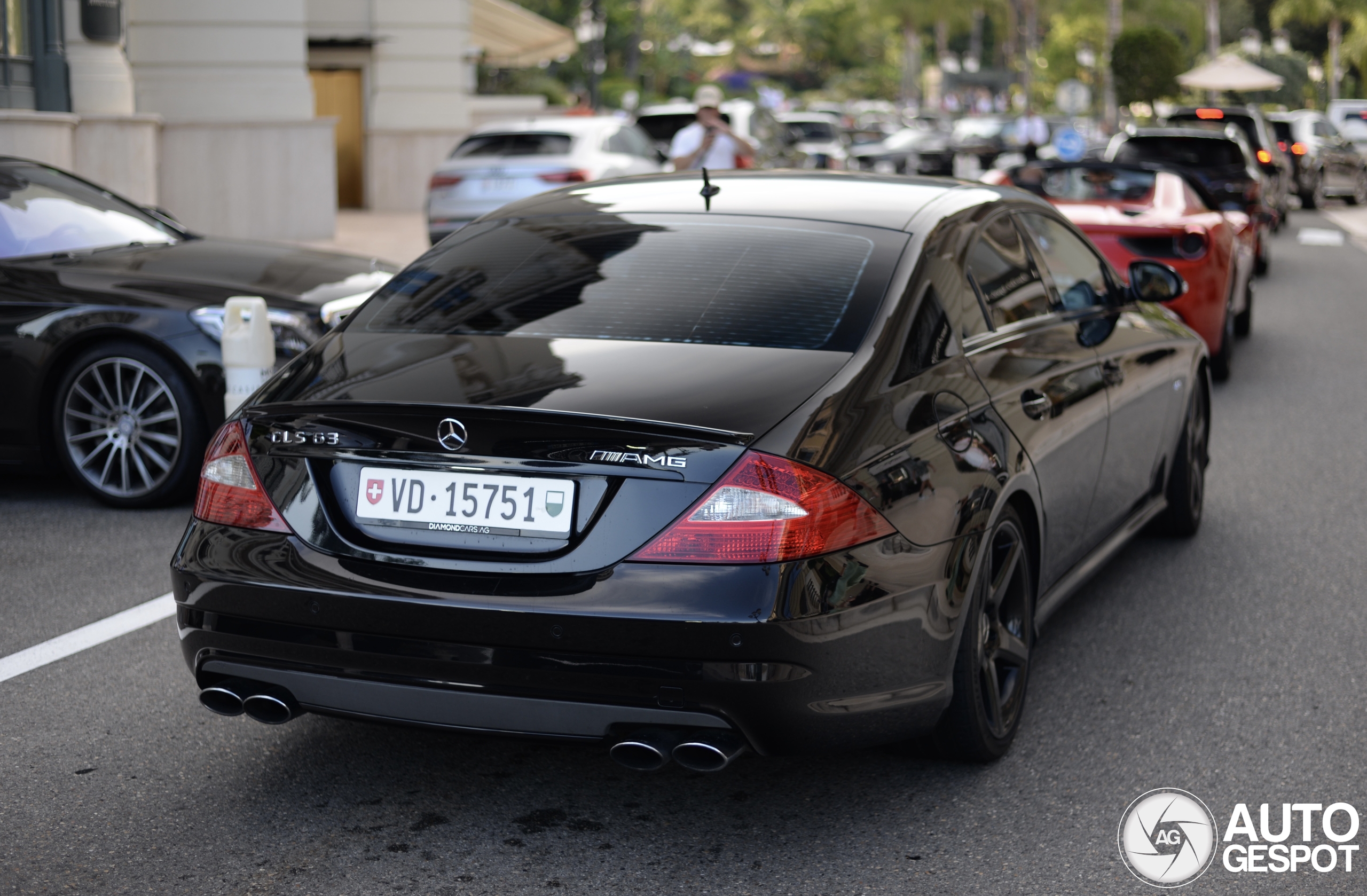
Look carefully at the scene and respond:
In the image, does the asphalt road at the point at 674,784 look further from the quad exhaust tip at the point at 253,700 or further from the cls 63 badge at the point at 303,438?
the cls 63 badge at the point at 303,438

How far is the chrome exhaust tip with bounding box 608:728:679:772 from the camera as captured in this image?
3.40 m

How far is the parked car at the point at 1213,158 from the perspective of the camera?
1633 centimetres

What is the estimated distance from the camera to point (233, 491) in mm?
3725

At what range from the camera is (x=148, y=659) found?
197 inches

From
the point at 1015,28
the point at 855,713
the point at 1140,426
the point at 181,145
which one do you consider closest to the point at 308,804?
the point at 855,713

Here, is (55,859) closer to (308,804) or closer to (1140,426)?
(308,804)

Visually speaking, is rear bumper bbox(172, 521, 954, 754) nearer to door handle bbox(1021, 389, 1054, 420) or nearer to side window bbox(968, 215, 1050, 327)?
door handle bbox(1021, 389, 1054, 420)

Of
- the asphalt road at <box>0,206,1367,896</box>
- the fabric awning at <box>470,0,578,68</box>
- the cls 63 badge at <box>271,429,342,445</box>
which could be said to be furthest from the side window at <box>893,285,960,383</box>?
the fabric awning at <box>470,0,578,68</box>

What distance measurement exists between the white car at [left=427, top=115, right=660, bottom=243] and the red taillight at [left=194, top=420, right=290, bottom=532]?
524 inches

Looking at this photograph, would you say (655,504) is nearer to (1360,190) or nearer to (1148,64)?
(1360,190)

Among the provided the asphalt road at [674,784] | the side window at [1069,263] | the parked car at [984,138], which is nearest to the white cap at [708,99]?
the side window at [1069,263]

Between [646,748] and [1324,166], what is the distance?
30.6 m

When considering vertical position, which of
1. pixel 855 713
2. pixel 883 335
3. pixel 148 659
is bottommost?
pixel 148 659

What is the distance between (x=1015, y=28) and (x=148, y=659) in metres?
78.0
